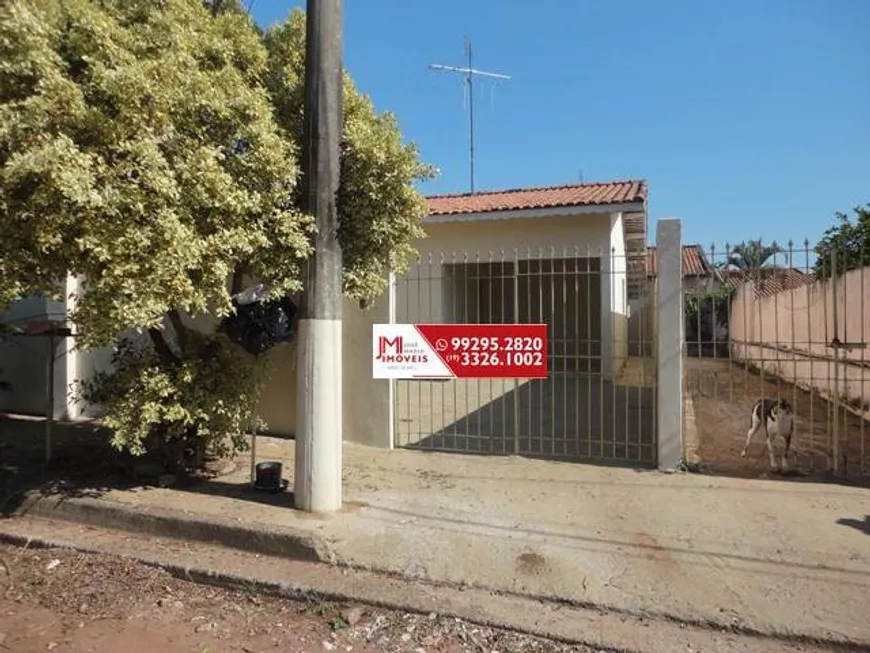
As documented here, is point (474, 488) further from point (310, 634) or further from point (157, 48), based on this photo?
point (157, 48)

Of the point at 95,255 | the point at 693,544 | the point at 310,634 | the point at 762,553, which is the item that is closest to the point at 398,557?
the point at 310,634

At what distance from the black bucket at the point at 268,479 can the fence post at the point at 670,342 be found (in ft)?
11.9

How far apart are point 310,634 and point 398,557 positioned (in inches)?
35.0

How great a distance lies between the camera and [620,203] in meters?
11.6

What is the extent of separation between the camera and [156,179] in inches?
181

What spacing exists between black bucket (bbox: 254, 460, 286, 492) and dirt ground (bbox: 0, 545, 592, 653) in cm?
136

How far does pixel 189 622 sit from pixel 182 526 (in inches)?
49.4

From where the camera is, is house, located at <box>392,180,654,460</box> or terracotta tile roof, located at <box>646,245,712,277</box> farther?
house, located at <box>392,180,654,460</box>

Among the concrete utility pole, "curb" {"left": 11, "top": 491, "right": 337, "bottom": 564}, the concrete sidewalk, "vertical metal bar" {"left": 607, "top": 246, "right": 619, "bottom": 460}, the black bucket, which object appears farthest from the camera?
A: "vertical metal bar" {"left": 607, "top": 246, "right": 619, "bottom": 460}

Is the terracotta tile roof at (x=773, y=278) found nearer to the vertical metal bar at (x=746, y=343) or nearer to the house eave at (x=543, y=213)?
the vertical metal bar at (x=746, y=343)

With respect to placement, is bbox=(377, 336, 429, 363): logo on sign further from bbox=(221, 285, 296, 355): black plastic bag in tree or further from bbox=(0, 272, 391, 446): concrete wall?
bbox=(221, 285, 296, 355): black plastic bag in tree

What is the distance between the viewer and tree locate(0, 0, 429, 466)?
4.59 metres

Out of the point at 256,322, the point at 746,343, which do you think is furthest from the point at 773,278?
the point at 256,322

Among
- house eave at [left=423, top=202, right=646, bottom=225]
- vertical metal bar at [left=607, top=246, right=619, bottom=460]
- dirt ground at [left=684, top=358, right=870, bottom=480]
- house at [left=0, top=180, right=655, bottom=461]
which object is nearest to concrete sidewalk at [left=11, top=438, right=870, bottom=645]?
dirt ground at [left=684, top=358, right=870, bottom=480]
